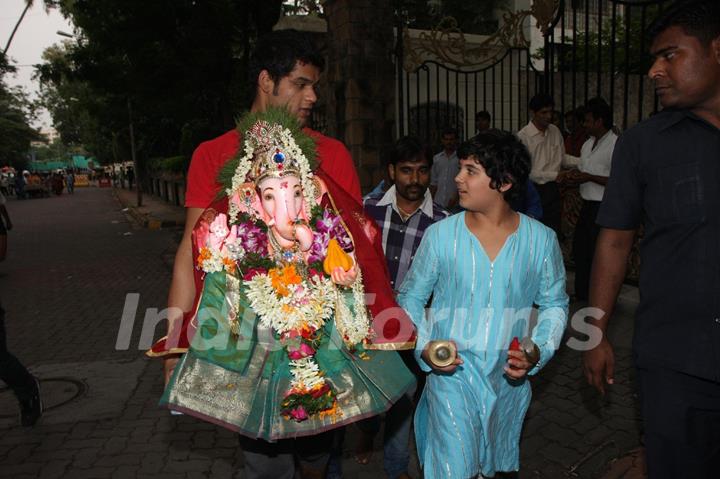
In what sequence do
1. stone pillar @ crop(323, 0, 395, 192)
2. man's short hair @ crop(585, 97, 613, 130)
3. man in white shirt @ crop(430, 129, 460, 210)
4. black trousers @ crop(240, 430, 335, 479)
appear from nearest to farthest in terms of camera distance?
1. black trousers @ crop(240, 430, 335, 479)
2. man's short hair @ crop(585, 97, 613, 130)
3. stone pillar @ crop(323, 0, 395, 192)
4. man in white shirt @ crop(430, 129, 460, 210)

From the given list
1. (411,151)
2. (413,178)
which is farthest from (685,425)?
(411,151)

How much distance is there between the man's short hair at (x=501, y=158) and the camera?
2.63 metres

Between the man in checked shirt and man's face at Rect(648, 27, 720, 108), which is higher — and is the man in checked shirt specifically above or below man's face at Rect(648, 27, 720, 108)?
below

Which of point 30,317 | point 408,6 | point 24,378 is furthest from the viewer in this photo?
point 408,6

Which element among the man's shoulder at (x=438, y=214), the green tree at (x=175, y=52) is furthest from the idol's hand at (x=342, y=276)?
the green tree at (x=175, y=52)

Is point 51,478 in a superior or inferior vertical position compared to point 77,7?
inferior

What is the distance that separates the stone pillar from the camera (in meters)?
7.61

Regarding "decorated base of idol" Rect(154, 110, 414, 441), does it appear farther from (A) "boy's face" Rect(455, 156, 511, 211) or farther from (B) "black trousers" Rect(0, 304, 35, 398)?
(B) "black trousers" Rect(0, 304, 35, 398)

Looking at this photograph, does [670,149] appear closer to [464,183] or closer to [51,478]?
[464,183]

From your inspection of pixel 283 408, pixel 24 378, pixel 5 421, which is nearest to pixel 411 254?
pixel 283 408

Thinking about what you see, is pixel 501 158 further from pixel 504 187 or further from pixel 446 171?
pixel 446 171

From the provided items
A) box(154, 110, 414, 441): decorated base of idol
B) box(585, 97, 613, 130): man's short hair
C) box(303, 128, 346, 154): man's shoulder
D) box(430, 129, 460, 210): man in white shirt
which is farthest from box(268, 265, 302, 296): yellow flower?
box(430, 129, 460, 210): man in white shirt

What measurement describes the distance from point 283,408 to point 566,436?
97.7 inches

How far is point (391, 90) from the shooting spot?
792cm
